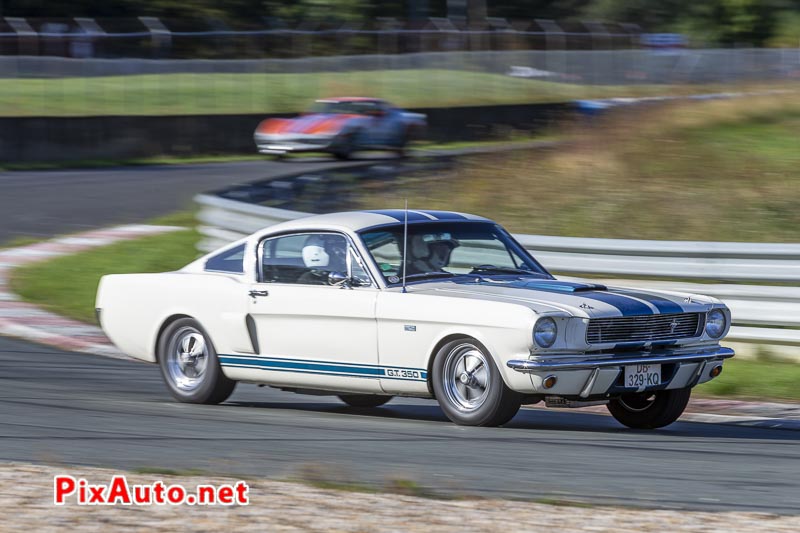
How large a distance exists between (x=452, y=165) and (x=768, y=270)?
10.1 meters

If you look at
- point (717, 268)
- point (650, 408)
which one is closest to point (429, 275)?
point (650, 408)

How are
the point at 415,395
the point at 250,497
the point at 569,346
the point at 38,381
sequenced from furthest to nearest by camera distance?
the point at 38,381
the point at 415,395
the point at 569,346
the point at 250,497

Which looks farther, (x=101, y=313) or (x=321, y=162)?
(x=321, y=162)

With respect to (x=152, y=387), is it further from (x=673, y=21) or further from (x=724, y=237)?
(x=673, y=21)

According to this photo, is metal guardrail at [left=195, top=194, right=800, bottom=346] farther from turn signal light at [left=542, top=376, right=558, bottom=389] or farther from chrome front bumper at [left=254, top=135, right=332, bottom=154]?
chrome front bumper at [left=254, top=135, right=332, bottom=154]

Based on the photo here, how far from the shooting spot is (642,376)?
7.58 m

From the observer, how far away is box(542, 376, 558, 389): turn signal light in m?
7.25

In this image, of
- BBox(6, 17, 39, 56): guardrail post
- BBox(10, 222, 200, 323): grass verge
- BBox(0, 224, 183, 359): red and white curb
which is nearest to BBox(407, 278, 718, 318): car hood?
BBox(0, 224, 183, 359): red and white curb

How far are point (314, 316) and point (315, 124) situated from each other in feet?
65.9

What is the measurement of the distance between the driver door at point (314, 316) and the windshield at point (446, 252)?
18 cm

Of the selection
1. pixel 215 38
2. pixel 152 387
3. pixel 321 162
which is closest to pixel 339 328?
pixel 152 387

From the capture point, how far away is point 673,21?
238 ft

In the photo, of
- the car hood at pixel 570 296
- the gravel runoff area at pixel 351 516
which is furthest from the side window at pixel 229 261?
the gravel runoff area at pixel 351 516

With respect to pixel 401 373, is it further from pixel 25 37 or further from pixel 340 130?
pixel 25 37
